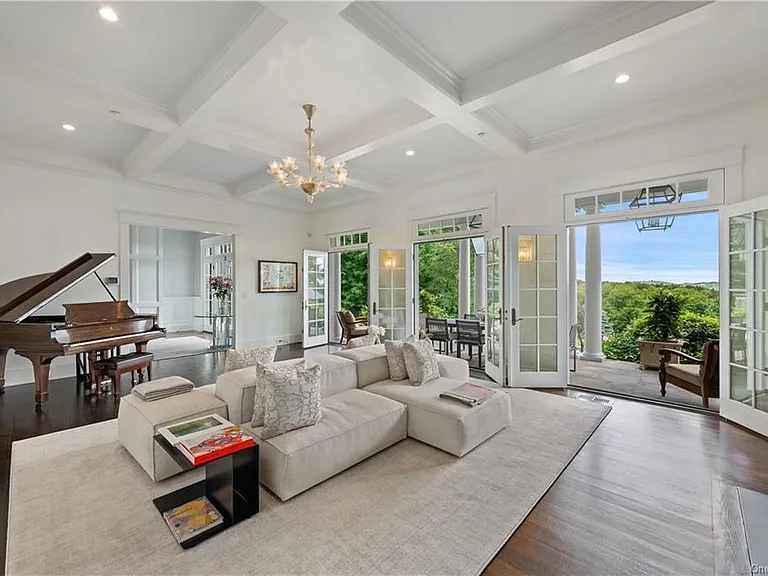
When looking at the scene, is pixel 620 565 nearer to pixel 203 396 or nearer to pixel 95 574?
pixel 95 574

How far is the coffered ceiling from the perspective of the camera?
2562 mm

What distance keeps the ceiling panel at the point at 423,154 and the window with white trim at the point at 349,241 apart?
1.60m

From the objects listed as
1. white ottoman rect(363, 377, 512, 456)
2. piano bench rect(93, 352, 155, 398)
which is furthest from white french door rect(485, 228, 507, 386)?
piano bench rect(93, 352, 155, 398)

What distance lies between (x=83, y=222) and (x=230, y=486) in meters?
5.58

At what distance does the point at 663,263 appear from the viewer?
7.43 m

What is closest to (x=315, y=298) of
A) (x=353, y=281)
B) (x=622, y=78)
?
(x=353, y=281)

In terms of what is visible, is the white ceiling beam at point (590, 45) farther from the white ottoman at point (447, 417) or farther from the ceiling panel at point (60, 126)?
the ceiling panel at point (60, 126)

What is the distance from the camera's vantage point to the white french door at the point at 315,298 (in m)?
8.09

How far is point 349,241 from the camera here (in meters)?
8.11

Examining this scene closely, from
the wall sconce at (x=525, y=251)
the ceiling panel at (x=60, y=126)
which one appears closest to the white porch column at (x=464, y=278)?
the wall sconce at (x=525, y=251)

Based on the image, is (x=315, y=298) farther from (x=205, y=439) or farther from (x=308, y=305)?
(x=205, y=439)

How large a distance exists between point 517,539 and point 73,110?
5747mm

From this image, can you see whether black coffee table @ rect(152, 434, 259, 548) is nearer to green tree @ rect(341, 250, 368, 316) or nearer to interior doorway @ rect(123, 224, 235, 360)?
interior doorway @ rect(123, 224, 235, 360)

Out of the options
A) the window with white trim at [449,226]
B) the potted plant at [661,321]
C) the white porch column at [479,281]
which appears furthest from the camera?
the white porch column at [479,281]
